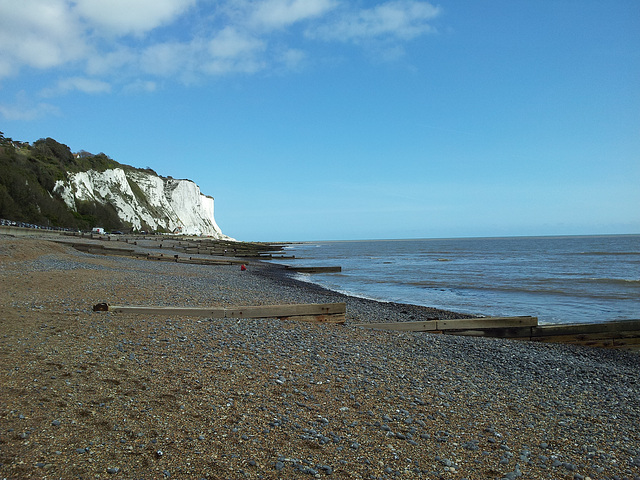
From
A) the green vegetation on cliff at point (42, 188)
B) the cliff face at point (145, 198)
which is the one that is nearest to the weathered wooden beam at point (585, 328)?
the green vegetation on cliff at point (42, 188)

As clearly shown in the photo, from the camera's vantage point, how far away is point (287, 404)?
443cm

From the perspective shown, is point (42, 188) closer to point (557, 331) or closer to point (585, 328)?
point (557, 331)

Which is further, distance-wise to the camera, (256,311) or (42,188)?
(42,188)

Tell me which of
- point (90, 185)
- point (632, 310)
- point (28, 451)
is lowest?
point (632, 310)

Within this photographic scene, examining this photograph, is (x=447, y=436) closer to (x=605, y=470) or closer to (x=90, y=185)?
(x=605, y=470)

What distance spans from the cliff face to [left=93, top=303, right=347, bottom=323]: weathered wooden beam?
201 ft

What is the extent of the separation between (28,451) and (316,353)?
3.72 meters

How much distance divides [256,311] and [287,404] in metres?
3.79

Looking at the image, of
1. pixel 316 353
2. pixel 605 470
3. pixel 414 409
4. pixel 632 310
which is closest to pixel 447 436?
pixel 414 409

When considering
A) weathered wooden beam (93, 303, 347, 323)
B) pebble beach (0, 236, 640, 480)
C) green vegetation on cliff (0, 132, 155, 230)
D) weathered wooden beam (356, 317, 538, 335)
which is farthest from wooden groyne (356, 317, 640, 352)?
green vegetation on cliff (0, 132, 155, 230)

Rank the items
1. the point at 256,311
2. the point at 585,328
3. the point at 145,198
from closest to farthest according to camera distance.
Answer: the point at 256,311 → the point at 585,328 → the point at 145,198

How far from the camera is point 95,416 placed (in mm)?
3771

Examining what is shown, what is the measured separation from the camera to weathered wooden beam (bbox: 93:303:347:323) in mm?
7742

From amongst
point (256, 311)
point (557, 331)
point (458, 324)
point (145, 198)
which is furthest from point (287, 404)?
point (145, 198)
